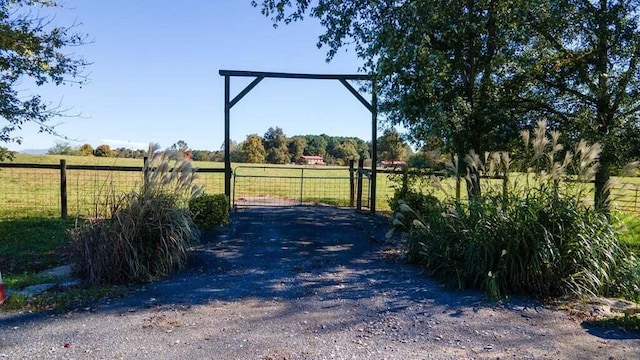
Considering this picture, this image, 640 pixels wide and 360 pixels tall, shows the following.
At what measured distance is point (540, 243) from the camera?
12.7 ft

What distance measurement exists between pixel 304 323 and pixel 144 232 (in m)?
2.16

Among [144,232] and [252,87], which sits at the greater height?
[252,87]

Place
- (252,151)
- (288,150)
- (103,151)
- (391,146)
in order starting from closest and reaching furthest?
(391,146) < (103,151) < (252,151) < (288,150)

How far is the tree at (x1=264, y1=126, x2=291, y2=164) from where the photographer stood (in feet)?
129

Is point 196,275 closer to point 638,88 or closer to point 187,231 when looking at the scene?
point 187,231

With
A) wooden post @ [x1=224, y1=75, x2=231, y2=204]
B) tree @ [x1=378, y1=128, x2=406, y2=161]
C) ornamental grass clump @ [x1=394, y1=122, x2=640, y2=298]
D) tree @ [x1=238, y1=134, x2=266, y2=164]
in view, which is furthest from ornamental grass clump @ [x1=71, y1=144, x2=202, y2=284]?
tree @ [x1=238, y1=134, x2=266, y2=164]

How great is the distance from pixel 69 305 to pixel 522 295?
3.80 meters

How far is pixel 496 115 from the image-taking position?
624 cm

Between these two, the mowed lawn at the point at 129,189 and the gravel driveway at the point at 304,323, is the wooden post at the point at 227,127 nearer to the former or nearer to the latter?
the mowed lawn at the point at 129,189

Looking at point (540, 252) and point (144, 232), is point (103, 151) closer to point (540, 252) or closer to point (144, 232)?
point (144, 232)

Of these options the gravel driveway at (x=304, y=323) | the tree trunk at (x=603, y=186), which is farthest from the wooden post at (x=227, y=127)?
the tree trunk at (x=603, y=186)

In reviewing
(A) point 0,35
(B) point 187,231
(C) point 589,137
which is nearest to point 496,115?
(C) point 589,137

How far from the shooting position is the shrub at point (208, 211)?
622cm

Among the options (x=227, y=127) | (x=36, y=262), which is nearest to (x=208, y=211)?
(x=36, y=262)
